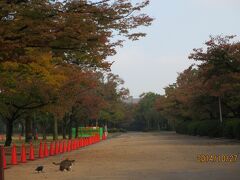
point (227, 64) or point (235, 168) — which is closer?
point (235, 168)

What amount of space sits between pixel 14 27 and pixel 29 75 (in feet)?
40.4

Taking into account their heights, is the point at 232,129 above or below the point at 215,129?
below

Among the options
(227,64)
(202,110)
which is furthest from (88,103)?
(227,64)

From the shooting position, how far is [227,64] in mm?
41000

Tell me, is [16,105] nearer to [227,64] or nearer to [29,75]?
[29,75]
